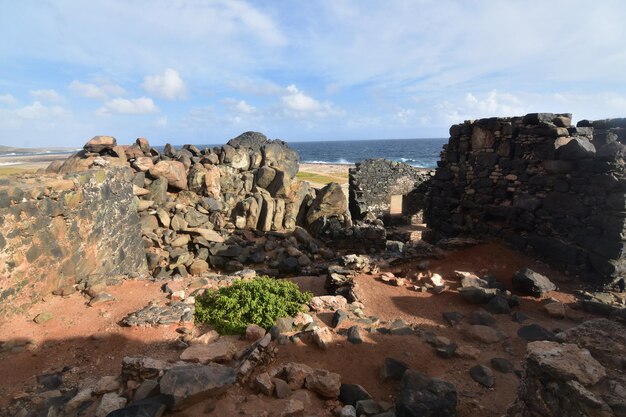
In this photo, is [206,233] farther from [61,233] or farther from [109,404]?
[109,404]

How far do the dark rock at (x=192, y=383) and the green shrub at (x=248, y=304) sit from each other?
1.99 meters

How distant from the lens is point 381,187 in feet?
84.2

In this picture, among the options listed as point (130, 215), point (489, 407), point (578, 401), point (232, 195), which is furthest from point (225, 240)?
point (578, 401)

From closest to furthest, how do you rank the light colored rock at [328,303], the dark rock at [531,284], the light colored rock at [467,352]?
the light colored rock at [467,352] → the light colored rock at [328,303] → the dark rock at [531,284]

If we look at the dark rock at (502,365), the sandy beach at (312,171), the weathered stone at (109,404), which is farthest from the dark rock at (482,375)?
the sandy beach at (312,171)

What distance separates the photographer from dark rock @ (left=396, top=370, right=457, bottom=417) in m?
4.04

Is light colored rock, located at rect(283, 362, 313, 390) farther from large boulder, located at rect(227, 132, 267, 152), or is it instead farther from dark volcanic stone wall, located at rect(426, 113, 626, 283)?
large boulder, located at rect(227, 132, 267, 152)

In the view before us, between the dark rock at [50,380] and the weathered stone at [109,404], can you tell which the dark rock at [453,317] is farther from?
the dark rock at [50,380]

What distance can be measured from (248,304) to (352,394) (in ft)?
9.64

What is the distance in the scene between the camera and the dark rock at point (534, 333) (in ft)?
20.7

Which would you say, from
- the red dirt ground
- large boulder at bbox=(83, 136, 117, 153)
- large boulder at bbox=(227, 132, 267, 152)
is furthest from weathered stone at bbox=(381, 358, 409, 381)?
large boulder at bbox=(227, 132, 267, 152)

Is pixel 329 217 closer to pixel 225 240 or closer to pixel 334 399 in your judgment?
pixel 225 240

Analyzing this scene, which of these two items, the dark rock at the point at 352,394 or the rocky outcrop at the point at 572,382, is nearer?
the rocky outcrop at the point at 572,382

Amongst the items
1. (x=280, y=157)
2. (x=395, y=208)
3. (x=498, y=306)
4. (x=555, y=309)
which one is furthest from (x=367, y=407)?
(x=395, y=208)
